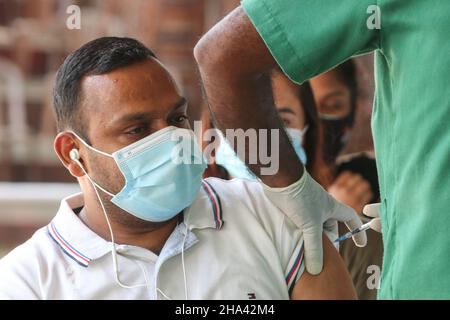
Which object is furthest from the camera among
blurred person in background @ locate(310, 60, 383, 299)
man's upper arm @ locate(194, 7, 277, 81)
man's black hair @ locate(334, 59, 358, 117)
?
man's black hair @ locate(334, 59, 358, 117)

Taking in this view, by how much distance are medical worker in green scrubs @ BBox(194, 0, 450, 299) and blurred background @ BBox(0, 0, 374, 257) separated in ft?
1.52

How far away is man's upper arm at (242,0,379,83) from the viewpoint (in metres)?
1.38

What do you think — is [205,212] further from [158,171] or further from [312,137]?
[312,137]

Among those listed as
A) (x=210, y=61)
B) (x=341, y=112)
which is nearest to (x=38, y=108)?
(x=341, y=112)

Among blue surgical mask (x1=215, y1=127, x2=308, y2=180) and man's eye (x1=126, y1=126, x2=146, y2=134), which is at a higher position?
man's eye (x1=126, y1=126, x2=146, y2=134)

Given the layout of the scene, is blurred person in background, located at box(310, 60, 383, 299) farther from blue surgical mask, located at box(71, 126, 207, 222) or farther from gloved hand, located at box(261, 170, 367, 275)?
blue surgical mask, located at box(71, 126, 207, 222)

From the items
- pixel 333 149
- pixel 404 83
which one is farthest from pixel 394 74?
pixel 333 149

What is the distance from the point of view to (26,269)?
162 centimetres

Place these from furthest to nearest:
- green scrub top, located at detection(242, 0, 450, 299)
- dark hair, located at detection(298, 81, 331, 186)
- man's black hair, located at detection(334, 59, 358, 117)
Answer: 1. man's black hair, located at detection(334, 59, 358, 117)
2. dark hair, located at detection(298, 81, 331, 186)
3. green scrub top, located at detection(242, 0, 450, 299)

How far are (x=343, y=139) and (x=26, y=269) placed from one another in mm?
1178

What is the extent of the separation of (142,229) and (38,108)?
5.00 ft

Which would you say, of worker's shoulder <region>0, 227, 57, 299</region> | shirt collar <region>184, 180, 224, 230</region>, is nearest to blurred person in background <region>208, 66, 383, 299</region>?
shirt collar <region>184, 180, 224, 230</region>

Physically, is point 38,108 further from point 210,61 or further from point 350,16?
point 350,16
